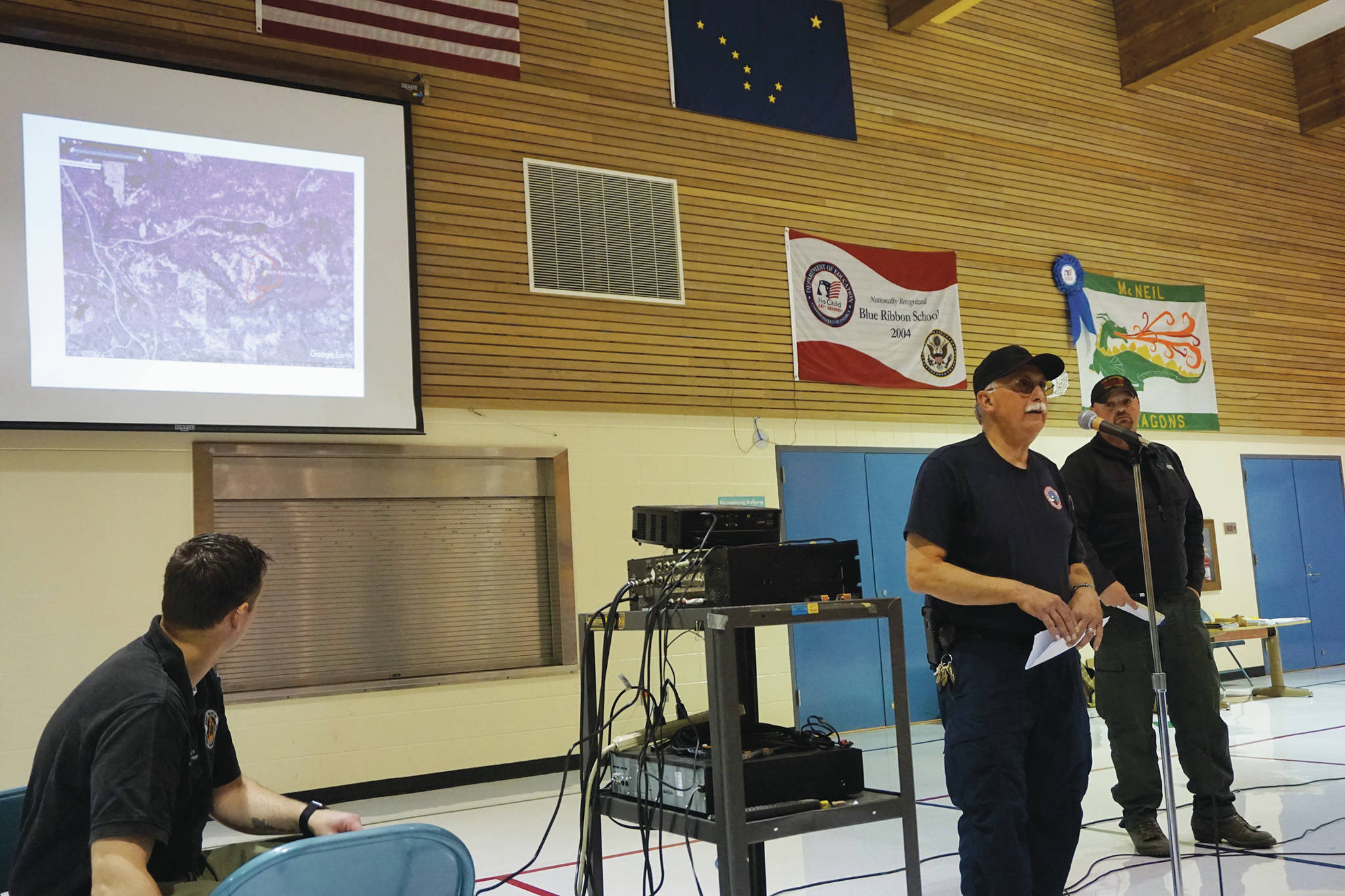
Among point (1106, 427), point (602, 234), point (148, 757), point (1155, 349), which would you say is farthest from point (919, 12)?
point (148, 757)

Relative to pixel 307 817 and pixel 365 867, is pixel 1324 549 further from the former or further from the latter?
pixel 365 867

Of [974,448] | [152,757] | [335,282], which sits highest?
[335,282]

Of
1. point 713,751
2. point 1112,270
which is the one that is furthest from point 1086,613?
point 1112,270

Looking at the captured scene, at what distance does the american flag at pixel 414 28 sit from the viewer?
6.29 m

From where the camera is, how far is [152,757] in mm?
1702

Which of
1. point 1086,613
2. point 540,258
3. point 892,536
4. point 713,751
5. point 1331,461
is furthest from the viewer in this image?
point 1331,461

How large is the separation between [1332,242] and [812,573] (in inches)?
448

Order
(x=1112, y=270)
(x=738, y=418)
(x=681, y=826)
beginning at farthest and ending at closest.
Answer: (x=1112, y=270) < (x=738, y=418) < (x=681, y=826)

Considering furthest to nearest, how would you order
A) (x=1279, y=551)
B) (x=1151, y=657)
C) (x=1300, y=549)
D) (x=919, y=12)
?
(x=1300, y=549)
(x=1279, y=551)
(x=919, y=12)
(x=1151, y=657)

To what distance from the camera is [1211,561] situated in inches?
384

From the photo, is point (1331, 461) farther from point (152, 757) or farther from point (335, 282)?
point (152, 757)

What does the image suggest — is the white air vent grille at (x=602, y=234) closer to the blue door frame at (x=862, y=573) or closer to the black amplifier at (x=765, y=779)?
the blue door frame at (x=862, y=573)

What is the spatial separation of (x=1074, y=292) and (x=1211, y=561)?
9.33 ft

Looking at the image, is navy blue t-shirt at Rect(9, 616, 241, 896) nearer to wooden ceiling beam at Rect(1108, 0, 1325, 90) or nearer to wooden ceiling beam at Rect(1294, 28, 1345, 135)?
wooden ceiling beam at Rect(1108, 0, 1325, 90)
